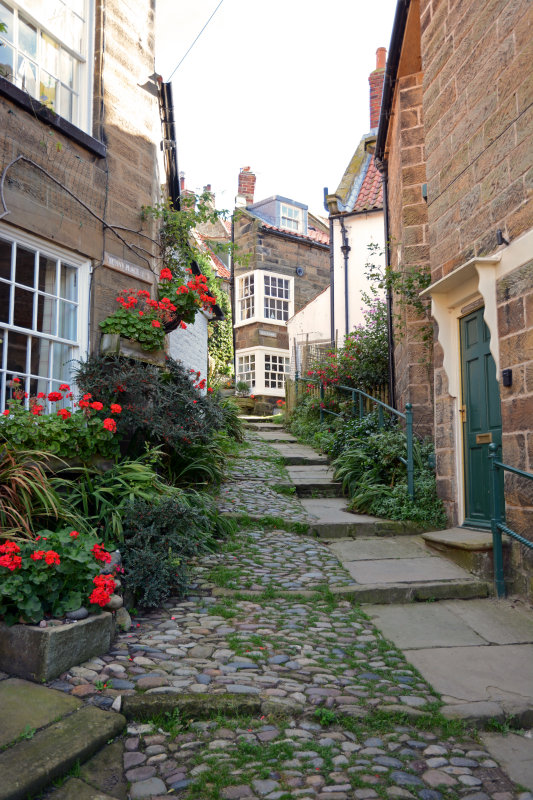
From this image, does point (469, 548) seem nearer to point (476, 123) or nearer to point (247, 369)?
point (476, 123)

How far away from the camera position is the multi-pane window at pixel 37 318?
5.17m

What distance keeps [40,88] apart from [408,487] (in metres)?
5.47

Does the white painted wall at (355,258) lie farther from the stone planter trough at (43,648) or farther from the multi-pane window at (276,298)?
the stone planter trough at (43,648)

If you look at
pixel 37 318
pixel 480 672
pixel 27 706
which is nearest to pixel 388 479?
pixel 480 672

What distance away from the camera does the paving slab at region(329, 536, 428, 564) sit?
5551 mm

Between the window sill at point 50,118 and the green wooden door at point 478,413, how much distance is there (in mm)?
4058

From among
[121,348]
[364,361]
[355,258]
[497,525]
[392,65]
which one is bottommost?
[497,525]

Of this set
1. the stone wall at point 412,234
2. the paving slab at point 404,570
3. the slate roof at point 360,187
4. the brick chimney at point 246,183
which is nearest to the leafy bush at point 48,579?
the paving slab at point 404,570

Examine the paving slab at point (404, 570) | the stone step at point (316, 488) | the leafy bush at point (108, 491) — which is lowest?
the paving slab at point (404, 570)

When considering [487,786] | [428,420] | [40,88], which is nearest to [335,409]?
[428,420]

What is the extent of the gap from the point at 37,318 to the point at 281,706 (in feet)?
13.2

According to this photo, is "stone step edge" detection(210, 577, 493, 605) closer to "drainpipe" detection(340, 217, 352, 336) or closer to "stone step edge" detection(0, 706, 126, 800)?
"stone step edge" detection(0, 706, 126, 800)

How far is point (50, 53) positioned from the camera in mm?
5883

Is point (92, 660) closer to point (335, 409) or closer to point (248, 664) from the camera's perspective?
point (248, 664)
